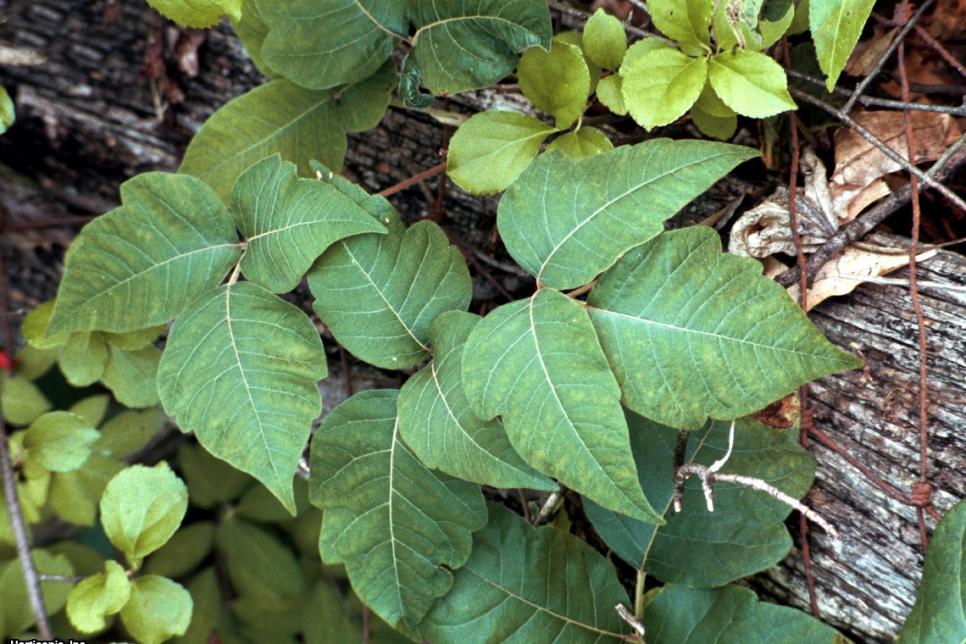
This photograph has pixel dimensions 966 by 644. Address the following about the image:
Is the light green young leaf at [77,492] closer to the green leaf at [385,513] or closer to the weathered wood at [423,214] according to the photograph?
the weathered wood at [423,214]

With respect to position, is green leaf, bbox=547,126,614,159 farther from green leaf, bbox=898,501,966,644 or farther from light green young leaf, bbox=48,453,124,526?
light green young leaf, bbox=48,453,124,526

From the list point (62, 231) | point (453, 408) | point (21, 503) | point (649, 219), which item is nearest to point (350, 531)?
point (453, 408)

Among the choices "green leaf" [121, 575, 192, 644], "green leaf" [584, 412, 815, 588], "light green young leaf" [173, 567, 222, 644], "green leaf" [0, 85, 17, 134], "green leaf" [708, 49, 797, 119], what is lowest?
"light green young leaf" [173, 567, 222, 644]

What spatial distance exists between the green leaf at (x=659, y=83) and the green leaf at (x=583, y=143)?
0.33 ft

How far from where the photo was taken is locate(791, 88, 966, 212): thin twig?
1090 mm

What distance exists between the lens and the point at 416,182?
1.42m

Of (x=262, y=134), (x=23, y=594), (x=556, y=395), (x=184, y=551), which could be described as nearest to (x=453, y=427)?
(x=556, y=395)

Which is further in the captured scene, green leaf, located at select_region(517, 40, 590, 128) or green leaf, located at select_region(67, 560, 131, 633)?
green leaf, located at select_region(67, 560, 131, 633)

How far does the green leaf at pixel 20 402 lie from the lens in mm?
1657

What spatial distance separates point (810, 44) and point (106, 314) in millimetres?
1161

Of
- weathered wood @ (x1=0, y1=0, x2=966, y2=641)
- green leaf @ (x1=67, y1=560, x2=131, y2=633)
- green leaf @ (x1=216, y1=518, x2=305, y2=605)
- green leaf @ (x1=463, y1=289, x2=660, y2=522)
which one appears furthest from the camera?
green leaf @ (x1=216, y1=518, x2=305, y2=605)

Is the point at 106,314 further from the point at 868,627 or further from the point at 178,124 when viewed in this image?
the point at 868,627

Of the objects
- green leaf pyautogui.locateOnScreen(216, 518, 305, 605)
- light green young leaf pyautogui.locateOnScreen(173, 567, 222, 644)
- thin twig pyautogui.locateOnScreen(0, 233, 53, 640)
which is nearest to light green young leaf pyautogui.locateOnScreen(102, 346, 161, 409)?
thin twig pyautogui.locateOnScreen(0, 233, 53, 640)

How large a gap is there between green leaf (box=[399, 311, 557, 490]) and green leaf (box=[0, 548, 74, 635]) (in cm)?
107
